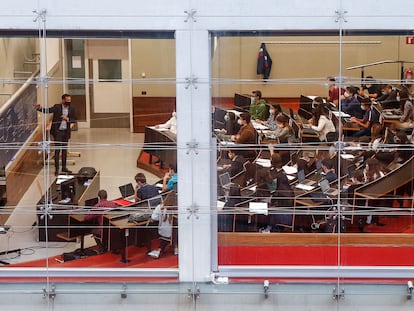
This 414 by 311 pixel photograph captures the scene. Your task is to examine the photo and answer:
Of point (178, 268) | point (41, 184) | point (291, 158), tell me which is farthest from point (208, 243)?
point (41, 184)

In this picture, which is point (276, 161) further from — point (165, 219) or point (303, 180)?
point (165, 219)

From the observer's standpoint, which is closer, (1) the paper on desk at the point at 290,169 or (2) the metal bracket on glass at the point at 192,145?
(2) the metal bracket on glass at the point at 192,145

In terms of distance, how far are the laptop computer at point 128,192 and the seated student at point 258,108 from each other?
1.81ft

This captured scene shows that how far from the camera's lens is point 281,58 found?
3551 millimetres

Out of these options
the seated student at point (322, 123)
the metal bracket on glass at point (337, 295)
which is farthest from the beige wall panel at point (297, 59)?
the metal bracket on glass at point (337, 295)

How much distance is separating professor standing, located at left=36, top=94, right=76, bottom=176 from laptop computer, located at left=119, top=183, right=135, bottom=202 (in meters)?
0.22

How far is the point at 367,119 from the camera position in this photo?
381 cm

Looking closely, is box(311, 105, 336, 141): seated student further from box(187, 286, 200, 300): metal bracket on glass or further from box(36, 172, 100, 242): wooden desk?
box(36, 172, 100, 242): wooden desk

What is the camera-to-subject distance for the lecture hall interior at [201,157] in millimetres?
3379

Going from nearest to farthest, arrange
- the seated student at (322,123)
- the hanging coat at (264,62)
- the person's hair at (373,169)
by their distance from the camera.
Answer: the hanging coat at (264,62), the seated student at (322,123), the person's hair at (373,169)

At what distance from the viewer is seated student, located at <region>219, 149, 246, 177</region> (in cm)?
353

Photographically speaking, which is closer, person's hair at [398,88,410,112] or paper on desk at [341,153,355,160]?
paper on desk at [341,153,355,160]
